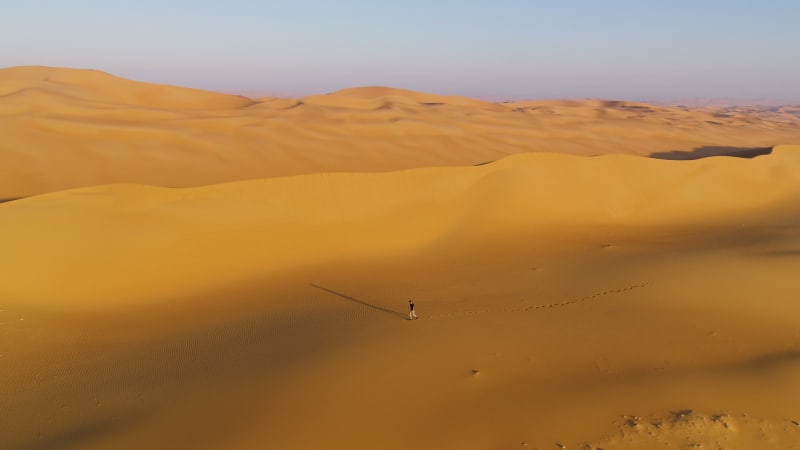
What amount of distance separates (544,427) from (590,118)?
142 ft

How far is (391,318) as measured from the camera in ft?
28.5

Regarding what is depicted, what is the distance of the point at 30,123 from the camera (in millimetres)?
21500

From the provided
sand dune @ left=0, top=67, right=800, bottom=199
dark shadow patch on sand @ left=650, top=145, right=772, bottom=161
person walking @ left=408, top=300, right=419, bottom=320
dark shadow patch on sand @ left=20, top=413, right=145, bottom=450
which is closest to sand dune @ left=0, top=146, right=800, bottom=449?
dark shadow patch on sand @ left=20, top=413, right=145, bottom=450

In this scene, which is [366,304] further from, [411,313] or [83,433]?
[83,433]

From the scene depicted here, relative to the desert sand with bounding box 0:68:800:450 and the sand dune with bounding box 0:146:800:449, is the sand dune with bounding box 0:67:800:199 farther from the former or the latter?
the sand dune with bounding box 0:146:800:449

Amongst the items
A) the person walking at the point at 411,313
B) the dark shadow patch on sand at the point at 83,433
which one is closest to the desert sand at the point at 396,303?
the dark shadow patch on sand at the point at 83,433

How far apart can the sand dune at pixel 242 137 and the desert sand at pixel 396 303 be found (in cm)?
29

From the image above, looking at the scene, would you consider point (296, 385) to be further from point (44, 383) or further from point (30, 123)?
point (30, 123)

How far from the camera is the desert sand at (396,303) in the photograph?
5.84 m

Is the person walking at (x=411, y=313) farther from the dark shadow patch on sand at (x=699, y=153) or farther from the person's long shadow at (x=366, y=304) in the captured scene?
the dark shadow patch on sand at (x=699, y=153)

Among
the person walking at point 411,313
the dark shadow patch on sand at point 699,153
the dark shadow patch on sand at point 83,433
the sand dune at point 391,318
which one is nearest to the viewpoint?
the dark shadow patch on sand at point 83,433

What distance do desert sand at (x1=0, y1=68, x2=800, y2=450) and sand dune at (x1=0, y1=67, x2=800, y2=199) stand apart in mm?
288

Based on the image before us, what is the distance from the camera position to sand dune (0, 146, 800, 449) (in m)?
5.79

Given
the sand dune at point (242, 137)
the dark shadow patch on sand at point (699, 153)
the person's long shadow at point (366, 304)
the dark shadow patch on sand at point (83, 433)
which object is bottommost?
the dark shadow patch on sand at point (83, 433)
